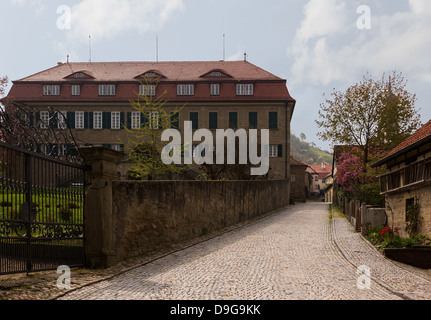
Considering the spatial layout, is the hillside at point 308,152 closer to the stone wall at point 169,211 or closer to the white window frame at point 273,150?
the white window frame at point 273,150

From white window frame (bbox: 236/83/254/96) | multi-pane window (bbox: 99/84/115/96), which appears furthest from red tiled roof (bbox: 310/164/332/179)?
multi-pane window (bbox: 99/84/115/96)

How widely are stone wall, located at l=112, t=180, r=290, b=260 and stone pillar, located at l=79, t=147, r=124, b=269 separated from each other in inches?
20.1

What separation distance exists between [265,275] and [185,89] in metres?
32.7

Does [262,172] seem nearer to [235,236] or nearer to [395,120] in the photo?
[395,120]

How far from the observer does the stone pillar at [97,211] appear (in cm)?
838

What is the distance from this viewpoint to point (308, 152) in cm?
18038

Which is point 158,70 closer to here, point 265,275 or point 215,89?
point 215,89

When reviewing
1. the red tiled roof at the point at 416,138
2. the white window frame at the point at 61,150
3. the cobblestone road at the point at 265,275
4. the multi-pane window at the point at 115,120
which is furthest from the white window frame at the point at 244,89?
the white window frame at the point at 61,150

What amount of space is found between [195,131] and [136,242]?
28761 millimetres

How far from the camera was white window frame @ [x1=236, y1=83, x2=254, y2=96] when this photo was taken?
3912cm

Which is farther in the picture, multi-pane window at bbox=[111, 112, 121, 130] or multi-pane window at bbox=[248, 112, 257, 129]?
multi-pane window at bbox=[248, 112, 257, 129]

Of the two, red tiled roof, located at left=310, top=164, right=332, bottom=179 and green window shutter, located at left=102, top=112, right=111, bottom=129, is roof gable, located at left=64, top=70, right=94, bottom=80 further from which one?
red tiled roof, located at left=310, top=164, right=332, bottom=179

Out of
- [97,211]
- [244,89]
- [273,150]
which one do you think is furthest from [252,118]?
[97,211]

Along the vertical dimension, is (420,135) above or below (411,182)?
above
